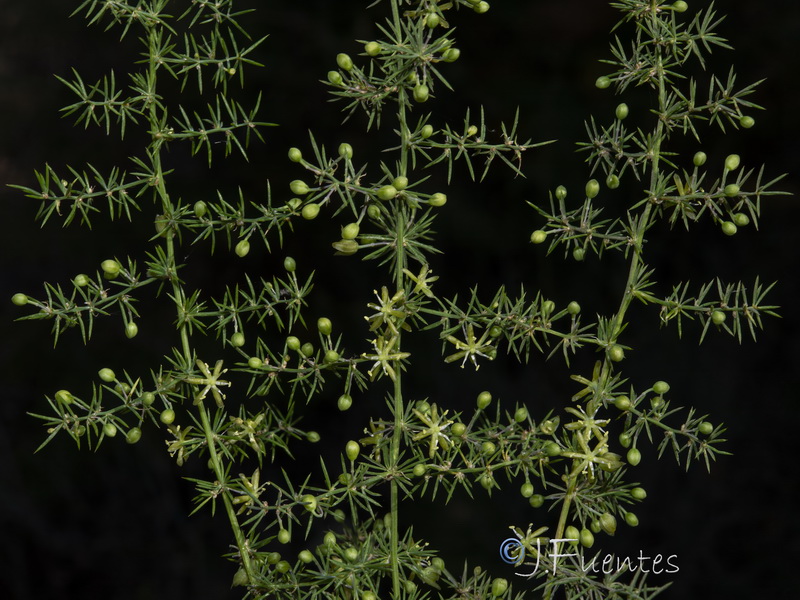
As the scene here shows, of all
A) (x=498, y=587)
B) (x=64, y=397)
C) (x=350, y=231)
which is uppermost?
(x=350, y=231)

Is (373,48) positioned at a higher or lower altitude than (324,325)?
higher

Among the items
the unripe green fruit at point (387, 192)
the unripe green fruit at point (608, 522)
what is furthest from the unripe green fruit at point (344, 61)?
the unripe green fruit at point (608, 522)

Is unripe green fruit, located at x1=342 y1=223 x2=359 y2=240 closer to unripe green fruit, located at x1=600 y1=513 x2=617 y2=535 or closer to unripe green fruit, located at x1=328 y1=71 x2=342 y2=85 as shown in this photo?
unripe green fruit, located at x1=328 y1=71 x2=342 y2=85

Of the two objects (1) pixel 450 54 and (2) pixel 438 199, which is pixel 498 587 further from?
(1) pixel 450 54

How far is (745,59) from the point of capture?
1.71 m

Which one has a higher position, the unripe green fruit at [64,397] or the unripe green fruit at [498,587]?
the unripe green fruit at [64,397]

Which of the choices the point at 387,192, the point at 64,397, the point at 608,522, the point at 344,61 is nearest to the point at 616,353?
the point at 608,522

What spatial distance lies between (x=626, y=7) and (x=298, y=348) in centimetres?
48

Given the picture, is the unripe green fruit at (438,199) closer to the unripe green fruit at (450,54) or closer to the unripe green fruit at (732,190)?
the unripe green fruit at (450,54)

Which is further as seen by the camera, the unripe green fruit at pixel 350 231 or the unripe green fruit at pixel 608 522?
the unripe green fruit at pixel 608 522

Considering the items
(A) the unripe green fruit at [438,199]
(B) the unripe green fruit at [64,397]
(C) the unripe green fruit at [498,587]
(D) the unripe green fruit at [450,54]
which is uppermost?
(D) the unripe green fruit at [450,54]

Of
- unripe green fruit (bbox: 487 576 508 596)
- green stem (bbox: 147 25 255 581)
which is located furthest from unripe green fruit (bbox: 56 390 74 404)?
unripe green fruit (bbox: 487 576 508 596)

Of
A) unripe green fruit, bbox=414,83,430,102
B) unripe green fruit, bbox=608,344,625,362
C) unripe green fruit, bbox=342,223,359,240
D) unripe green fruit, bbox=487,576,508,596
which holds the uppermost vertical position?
unripe green fruit, bbox=414,83,430,102

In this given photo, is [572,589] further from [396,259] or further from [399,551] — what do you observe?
[396,259]
